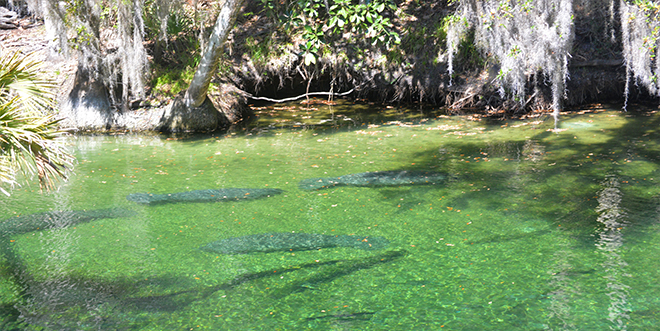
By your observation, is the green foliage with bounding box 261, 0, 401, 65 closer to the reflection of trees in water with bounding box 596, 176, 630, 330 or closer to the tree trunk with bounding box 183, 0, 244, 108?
the tree trunk with bounding box 183, 0, 244, 108

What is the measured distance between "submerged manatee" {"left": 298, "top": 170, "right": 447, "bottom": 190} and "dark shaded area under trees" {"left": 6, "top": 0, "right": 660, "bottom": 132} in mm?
2676

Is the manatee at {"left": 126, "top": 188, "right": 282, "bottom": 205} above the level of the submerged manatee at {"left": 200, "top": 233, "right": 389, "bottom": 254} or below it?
above

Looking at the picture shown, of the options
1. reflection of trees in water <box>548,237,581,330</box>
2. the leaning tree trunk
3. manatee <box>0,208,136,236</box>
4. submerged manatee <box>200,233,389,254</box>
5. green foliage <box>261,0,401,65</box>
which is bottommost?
reflection of trees in water <box>548,237,581,330</box>

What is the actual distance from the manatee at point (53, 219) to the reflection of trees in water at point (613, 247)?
4656mm

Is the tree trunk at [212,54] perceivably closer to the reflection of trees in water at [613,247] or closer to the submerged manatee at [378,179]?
the submerged manatee at [378,179]

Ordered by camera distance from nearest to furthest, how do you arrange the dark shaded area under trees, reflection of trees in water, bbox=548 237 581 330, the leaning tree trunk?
reflection of trees in water, bbox=548 237 581 330 → the dark shaded area under trees → the leaning tree trunk

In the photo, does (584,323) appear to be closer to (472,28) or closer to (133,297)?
(133,297)

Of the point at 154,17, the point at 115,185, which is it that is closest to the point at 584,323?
the point at 115,185

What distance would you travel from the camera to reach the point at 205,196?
6191 mm

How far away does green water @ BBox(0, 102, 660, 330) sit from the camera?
356 centimetres

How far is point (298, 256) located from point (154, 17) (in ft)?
27.4

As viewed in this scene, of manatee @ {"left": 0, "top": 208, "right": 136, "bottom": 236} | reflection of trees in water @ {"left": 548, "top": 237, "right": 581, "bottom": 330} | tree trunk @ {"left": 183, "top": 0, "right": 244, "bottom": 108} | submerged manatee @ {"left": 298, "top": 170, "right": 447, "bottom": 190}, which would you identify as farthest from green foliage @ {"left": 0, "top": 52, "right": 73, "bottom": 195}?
tree trunk @ {"left": 183, "top": 0, "right": 244, "bottom": 108}

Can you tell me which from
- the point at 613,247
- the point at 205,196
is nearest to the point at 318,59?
the point at 205,196

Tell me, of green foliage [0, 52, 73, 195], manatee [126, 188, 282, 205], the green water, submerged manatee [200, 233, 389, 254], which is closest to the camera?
the green water
